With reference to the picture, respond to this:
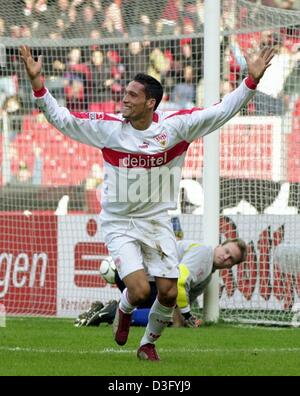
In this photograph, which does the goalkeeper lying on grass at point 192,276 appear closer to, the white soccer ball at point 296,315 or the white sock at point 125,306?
the white soccer ball at point 296,315

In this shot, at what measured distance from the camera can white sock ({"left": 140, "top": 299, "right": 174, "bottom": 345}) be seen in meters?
8.13

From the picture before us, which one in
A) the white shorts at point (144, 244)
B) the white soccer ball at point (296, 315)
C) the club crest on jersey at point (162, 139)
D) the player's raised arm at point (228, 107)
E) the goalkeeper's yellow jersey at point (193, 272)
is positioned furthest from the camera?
the white soccer ball at point (296, 315)

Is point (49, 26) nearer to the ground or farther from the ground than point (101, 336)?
farther from the ground

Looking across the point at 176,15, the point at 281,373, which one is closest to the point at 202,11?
the point at 176,15

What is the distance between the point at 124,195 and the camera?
320 inches

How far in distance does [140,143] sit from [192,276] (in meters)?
3.63

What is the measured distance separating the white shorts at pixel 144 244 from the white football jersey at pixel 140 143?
0.26 ft

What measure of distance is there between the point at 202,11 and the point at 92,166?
3351 mm

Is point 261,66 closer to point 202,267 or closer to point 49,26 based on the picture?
point 202,267

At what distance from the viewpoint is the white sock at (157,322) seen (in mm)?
8133

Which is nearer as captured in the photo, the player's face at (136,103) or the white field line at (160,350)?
the player's face at (136,103)

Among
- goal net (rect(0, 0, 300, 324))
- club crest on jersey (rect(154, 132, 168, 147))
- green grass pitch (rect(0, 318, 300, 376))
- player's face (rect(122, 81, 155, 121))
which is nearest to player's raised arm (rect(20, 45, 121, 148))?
player's face (rect(122, 81, 155, 121))

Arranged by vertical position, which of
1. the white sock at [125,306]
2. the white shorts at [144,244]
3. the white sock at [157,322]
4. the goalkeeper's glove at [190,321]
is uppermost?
the white shorts at [144,244]

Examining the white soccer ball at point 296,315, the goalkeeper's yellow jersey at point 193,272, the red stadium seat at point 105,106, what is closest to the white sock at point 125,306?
the goalkeeper's yellow jersey at point 193,272
